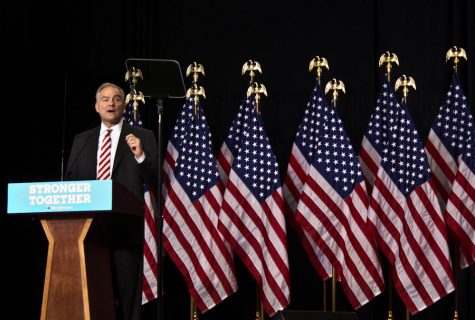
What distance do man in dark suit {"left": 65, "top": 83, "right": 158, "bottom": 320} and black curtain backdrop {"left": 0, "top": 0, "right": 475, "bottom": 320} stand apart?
197 centimetres

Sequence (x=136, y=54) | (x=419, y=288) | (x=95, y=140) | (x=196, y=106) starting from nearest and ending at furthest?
(x=95, y=140)
(x=419, y=288)
(x=196, y=106)
(x=136, y=54)

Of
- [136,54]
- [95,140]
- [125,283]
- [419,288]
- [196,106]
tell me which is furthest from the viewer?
[136,54]

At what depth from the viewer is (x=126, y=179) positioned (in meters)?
4.65

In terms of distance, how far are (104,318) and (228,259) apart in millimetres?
2348

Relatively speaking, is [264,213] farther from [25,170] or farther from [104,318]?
[104,318]

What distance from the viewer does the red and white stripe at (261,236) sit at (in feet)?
20.3

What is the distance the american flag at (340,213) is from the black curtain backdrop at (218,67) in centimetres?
72

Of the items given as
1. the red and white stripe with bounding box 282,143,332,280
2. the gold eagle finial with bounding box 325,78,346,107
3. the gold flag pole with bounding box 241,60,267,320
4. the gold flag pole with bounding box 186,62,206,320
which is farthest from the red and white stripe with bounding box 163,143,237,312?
the gold eagle finial with bounding box 325,78,346,107

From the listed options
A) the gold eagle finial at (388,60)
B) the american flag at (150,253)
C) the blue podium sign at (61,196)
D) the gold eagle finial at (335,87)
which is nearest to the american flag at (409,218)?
the gold eagle finial at (388,60)

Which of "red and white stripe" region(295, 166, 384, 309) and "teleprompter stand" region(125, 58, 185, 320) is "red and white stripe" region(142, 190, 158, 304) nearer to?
"red and white stripe" region(295, 166, 384, 309)

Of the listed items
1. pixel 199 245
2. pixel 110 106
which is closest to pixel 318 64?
pixel 199 245

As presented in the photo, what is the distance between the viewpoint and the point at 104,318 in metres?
4.04

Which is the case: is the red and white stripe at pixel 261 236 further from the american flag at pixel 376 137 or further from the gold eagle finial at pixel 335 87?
the gold eagle finial at pixel 335 87

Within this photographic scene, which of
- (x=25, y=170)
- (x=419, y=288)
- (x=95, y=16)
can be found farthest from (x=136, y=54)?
(x=419, y=288)
